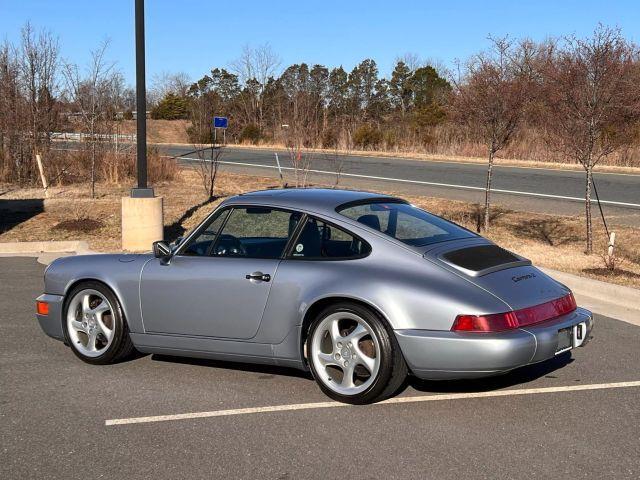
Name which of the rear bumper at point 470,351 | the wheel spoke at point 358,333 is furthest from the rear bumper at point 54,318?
the rear bumper at point 470,351

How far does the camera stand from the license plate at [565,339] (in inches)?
191

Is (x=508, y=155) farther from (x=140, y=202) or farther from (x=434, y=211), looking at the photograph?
(x=140, y=202)

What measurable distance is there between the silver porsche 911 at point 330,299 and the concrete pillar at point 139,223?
6.24 m

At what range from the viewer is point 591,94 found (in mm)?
11445

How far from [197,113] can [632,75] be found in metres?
15.0

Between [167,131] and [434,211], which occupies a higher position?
[167,131]

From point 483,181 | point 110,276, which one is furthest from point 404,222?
point 483,181

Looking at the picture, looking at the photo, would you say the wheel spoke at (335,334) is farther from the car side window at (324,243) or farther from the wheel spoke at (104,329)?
the wheel spoke at (104,329)

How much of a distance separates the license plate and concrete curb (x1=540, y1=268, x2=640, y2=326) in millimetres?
2982

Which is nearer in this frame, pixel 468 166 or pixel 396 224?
pixel 396 224

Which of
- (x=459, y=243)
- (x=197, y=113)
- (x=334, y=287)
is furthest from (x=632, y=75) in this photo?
(x=197, y=113)

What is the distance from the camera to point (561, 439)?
14.4ft

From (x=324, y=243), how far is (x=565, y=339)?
5.65 feet

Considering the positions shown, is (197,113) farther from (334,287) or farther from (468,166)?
(334,287)
